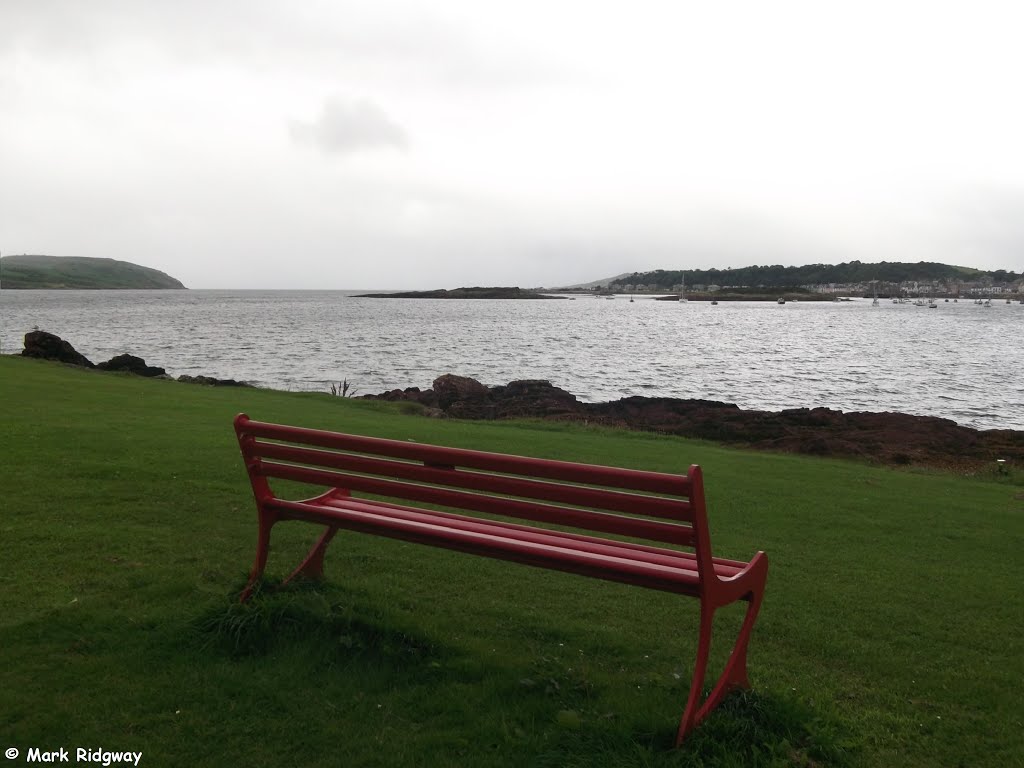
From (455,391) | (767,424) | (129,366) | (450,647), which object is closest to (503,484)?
(450,647)

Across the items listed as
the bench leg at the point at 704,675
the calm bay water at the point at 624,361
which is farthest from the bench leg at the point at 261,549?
the calm bay water at the point at 624,361

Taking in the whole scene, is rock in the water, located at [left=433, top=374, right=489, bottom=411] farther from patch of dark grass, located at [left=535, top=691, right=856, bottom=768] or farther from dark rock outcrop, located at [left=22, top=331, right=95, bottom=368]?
patch of dark grass, located at [left=535, top=691, right=856, bottom=768]

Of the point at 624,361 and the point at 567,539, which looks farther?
the point at 624,361

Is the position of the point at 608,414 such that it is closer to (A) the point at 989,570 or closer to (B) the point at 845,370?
(A) the point at 989,570

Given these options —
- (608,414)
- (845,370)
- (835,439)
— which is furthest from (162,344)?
(835,439)

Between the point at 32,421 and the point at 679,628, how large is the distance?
10.1m

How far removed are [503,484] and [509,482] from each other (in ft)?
0.13

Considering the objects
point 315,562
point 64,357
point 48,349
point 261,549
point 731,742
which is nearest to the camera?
point 731,742

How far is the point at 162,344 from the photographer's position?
57219mm

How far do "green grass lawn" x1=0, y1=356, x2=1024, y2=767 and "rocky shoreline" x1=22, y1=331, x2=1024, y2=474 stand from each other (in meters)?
9.64

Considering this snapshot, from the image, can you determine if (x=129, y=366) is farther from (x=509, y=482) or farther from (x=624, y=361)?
(x=624, y=361)

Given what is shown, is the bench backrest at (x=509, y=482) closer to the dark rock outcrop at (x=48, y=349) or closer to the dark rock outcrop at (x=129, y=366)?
the dark rock outcrop at (x=129, y=366)

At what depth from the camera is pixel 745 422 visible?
2208cm

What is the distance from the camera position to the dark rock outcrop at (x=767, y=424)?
17.8 metres
